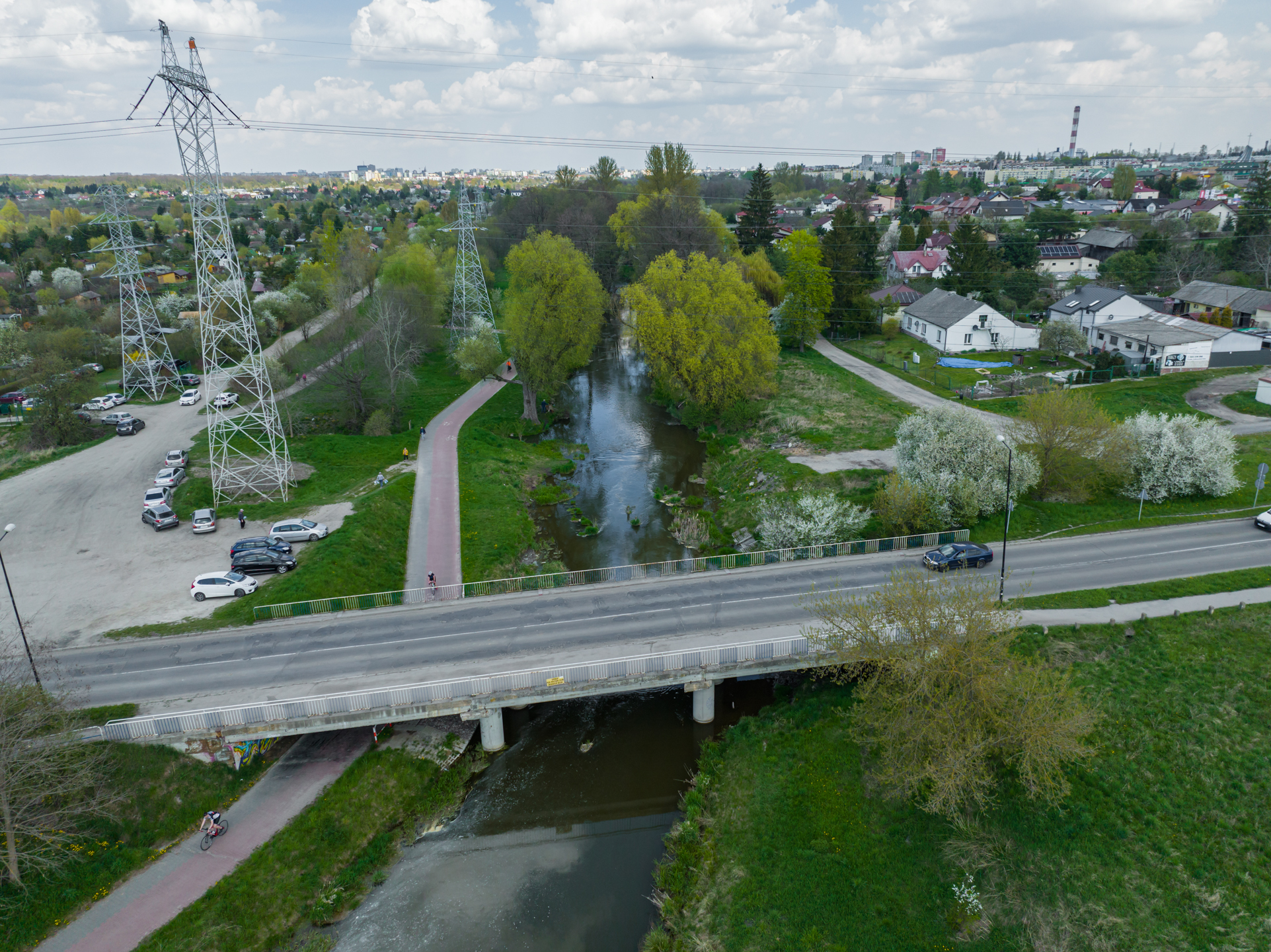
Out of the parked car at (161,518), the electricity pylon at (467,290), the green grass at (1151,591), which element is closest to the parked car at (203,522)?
Result: the parked car at (161,518)

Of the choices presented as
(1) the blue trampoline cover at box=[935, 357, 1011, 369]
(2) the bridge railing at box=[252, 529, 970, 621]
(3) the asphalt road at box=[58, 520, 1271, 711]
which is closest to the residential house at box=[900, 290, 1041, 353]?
(1) the blue trampoline cover at box=[935, 357, 1011, 369]

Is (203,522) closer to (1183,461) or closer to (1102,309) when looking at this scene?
(1183,461)

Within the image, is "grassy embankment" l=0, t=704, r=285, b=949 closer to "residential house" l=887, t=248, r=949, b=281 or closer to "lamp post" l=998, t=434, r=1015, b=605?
"lamp post" l=998, t=434, r=1015, b=605

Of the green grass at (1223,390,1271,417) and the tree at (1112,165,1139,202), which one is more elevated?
the tree at (1112,165,1139,202)

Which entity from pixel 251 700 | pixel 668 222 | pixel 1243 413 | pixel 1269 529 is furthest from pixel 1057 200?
pixel 251 700

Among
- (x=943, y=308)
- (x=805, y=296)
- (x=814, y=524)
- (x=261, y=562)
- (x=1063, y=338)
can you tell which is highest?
(x=805, y=296)

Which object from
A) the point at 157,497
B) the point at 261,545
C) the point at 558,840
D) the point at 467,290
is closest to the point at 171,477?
the point at 157,497

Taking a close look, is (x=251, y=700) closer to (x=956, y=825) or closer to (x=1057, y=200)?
(x=956, y=825)
